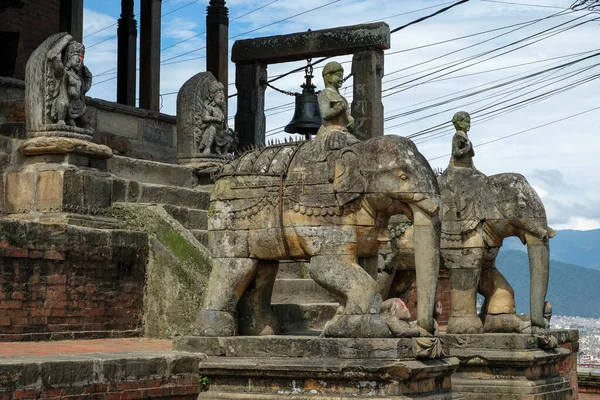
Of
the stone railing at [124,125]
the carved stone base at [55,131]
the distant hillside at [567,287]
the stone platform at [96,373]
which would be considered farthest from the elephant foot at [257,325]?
the distant hillside at [567,287]

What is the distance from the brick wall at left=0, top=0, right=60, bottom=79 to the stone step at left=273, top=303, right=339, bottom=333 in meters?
10.5

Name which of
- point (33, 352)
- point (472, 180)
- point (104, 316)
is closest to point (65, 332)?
point (104, 316)

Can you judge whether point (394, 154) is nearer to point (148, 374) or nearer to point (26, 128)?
point (148, 374)

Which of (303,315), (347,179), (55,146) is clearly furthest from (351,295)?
(55,146)

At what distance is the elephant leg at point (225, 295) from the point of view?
11.0 m

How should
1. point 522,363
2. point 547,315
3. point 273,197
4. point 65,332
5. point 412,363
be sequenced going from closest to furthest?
point 412,363 → point 273,197 → point 65,332 → point 522,363 → point 547,315

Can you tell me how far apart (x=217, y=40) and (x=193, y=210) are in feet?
23.6

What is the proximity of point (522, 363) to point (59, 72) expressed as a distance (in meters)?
6.08

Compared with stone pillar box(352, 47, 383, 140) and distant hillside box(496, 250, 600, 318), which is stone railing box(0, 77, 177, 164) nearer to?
stone pillar box(352, 47, 383, 140)

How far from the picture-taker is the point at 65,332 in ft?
41.1

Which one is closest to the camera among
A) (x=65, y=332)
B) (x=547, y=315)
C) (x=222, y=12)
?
(x=65, y=332)

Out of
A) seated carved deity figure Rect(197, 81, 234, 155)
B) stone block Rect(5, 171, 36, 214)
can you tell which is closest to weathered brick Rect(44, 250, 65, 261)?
stone block Rect(5, 171, 36, 214)

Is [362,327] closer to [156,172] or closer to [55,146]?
[55,146]

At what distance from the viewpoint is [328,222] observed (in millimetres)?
10633
